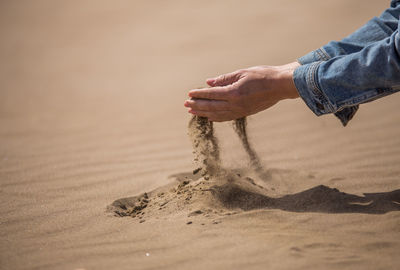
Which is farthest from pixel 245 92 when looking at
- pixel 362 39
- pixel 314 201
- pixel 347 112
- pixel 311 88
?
pixel 362 39

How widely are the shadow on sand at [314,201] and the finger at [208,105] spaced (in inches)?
21.3

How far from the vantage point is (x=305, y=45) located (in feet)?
22.5

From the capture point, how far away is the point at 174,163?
11.7 ft

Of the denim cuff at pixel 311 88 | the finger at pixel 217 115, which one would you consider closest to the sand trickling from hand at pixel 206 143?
the finger at pixel 217 115

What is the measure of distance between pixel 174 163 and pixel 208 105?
43.9 inches

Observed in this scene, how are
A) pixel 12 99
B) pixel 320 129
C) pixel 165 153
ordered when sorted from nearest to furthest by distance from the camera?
pixel 165 153
pixel 320 129
pixel 12 99

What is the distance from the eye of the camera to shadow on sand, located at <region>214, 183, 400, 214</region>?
2.45m

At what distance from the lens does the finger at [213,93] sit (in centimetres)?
249

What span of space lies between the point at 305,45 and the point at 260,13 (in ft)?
7.62

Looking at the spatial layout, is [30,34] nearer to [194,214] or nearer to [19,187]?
[19,187]

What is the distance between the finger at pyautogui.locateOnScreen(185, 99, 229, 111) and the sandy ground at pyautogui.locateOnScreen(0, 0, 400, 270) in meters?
0.56

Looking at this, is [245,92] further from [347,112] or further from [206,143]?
[347,112]

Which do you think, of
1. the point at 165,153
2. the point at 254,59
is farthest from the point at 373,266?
the point at 254,59

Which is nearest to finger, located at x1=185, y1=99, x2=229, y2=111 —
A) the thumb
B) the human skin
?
the human skin
